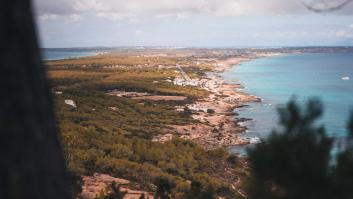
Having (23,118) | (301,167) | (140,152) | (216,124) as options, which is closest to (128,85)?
(216,124)

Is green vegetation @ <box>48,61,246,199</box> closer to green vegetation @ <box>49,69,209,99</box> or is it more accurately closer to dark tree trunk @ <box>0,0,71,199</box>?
dark tree trunk @ <box>0,0,71,199</box>

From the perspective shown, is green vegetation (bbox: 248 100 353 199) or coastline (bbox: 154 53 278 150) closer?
green vegetation (bbox: 248 100 353 199)

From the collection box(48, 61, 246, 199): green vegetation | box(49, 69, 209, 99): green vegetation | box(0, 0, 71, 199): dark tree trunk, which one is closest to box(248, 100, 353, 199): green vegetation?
box(48, 61, 246, 199): green vegetation

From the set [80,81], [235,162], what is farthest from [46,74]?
[80,81]

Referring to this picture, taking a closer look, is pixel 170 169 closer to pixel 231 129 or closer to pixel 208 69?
pixel 231 129

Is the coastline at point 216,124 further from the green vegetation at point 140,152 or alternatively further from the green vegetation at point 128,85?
the green vegetation at point 128,85

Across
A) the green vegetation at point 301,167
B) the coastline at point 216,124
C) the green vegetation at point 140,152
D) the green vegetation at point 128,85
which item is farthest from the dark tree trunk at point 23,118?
the green vegetation at point 128,85
